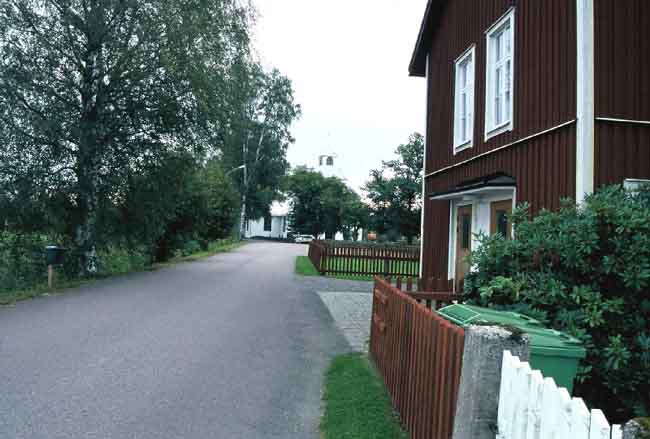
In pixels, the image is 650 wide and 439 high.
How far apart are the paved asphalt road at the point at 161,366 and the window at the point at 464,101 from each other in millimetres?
4677

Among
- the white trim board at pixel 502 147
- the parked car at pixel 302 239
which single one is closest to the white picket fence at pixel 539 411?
the white trim board at pixel 502 147

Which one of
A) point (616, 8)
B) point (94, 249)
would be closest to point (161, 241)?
point (94, 249)

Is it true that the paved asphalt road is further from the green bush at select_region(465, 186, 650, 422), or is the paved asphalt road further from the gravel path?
the green bush at select_region(465, 186, 650, 422)

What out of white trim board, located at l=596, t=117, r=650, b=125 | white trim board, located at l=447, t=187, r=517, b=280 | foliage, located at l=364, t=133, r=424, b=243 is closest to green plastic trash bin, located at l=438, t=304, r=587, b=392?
white trim board, located at l=447, t=187, r=517, b=280

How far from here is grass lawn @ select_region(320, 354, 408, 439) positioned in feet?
15.5

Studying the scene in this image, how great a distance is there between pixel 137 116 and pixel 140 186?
2153mm

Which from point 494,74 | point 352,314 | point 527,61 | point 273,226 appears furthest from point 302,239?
point 527,61

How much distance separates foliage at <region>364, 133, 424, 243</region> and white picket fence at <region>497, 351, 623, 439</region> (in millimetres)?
26482

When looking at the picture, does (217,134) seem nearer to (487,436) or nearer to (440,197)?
(440,197)

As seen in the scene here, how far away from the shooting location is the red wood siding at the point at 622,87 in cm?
716

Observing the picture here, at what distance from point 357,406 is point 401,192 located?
975 inches

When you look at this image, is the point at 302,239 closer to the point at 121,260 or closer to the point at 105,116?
the point at 121,260

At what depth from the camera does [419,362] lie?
4.58 meters

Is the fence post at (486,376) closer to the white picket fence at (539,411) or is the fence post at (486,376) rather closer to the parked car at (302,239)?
the white picket fence at (539,411)
